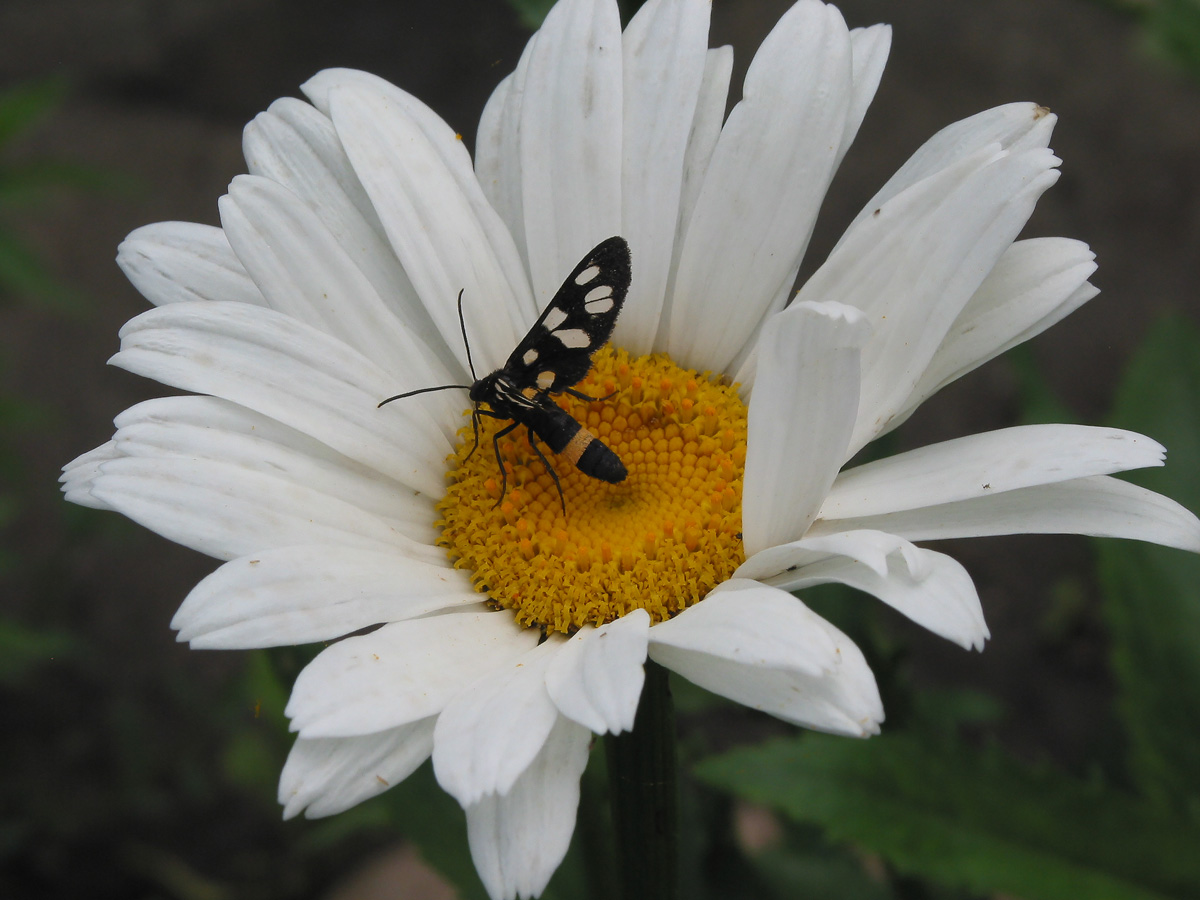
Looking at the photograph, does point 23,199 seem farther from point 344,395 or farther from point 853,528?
point 853,528

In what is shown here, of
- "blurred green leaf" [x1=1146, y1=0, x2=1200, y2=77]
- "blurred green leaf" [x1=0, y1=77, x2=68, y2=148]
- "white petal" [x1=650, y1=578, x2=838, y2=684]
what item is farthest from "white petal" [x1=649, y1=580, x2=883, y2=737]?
"blurred green leaf" [x1=0, y1=77, x2=68, y2=148]

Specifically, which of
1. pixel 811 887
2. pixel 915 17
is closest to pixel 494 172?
pixel 811 887

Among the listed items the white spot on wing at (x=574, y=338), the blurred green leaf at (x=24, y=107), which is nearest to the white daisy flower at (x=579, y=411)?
the white spot on wing at (x=574, y=338)

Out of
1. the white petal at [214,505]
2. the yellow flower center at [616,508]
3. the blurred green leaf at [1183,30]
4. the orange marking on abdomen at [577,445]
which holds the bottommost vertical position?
the yellow flower center at [616,508]

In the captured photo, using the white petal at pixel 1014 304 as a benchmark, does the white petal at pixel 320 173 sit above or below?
above

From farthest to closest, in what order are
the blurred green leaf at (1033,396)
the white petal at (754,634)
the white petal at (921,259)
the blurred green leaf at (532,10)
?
1. the blurred green leaf at (1033,396)
2. the blurred green leaf at (532,10)
3. the white petal at (921,259)
4. the white petal at (754,634)

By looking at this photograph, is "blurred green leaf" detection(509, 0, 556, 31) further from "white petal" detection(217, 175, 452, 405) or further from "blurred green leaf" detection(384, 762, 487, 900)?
"blurred green leaf" detection(384, 762, 487, 900)

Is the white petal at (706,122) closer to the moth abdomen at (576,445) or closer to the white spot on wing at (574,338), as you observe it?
the white spot on wing at (574,338)

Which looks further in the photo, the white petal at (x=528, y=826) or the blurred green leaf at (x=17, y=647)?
the blurred green leaf at (x=17, y=647)
